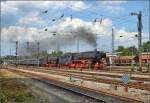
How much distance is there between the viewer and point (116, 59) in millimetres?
100125

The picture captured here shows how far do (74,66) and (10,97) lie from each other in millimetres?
59966

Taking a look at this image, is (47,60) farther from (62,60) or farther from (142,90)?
(142,90)

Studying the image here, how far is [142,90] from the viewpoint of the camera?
26703 mm

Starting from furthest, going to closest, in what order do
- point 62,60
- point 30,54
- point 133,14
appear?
point 30,54 → point 62,60 → point 133,14

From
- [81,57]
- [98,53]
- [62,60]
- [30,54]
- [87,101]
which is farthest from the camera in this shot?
[30,54]

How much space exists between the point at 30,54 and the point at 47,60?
186 feet

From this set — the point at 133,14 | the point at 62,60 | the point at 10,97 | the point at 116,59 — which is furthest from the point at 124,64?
the point at 10,97

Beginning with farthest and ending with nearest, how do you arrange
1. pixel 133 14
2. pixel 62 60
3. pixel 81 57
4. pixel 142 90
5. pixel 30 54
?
pixel 30 54
pixel 62 60
pixel 81 57
pixel 133 14
pixel 142 90

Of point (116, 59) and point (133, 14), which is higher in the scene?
point (133, 14)

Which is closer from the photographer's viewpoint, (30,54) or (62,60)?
(62,60)

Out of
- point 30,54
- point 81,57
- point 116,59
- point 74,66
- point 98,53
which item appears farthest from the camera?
point 30,54

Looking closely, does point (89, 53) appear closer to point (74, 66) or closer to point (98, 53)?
point (98, 53)

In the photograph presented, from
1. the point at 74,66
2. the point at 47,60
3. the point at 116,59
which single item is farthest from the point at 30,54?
the point at 74,66

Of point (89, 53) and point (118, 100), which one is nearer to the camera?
point (118, 100)
